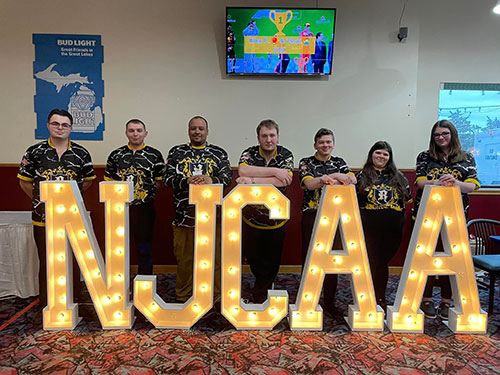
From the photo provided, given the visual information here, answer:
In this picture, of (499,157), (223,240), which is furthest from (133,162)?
(499,157)

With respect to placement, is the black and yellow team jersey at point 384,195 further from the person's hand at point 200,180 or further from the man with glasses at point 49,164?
the man with glasses at point 49,164

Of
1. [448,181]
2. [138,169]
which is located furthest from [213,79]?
[448,181]

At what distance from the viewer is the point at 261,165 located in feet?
7.41

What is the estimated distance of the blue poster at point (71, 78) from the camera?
10.6 ft

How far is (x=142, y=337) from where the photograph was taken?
1.99 m

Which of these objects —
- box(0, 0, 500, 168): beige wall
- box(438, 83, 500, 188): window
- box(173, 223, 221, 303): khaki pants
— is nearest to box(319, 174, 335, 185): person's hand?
box(173, 223, 221, 303): khaki pants

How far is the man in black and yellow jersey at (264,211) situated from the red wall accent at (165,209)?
3.52ft

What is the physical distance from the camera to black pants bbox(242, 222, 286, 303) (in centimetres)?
233

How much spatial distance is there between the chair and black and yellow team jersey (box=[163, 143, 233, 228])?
6.59 feet

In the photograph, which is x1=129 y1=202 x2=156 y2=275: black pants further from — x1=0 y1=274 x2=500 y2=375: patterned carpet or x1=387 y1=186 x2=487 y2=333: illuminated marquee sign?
x1=387 y1=186 x2=487 y2=333: illuminated marquee sign

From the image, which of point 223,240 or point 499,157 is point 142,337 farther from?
point 499,157

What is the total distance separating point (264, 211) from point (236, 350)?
0.93m

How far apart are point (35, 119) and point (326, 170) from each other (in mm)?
3067

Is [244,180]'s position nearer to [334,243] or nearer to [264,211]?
[264,211]
